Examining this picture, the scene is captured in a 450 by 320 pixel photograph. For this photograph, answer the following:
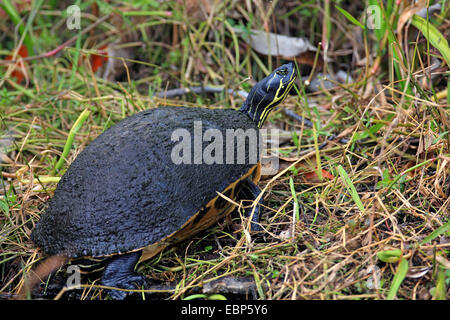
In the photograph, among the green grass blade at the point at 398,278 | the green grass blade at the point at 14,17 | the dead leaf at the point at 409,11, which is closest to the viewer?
the green grass blade at the point at 398,278

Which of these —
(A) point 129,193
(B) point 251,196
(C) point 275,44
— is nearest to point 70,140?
(A) point 129,193

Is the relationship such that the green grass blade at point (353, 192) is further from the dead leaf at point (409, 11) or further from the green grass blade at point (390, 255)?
the dead leaf at point (409, 11)

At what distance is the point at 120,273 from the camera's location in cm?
231

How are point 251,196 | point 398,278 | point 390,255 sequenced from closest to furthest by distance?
point 398,278, point 390,255, point 251,196

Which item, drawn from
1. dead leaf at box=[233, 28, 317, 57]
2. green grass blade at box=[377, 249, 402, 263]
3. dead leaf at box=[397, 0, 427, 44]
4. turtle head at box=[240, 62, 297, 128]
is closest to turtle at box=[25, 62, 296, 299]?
turtle head at box=[240, 62, 297, 128]

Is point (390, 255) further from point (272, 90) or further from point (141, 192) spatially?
point (272, 90)

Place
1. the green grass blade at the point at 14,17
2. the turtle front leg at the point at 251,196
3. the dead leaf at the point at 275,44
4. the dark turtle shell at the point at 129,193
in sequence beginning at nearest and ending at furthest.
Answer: the dark turtle shell at the point at 129,193, the turtle front leg at the point at 251,196, the dead leaf at the point at 275,44, the green grass blade at the point at 14,17

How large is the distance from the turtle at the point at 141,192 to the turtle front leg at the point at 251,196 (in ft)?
0.04

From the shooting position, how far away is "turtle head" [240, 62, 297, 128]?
10.2ft

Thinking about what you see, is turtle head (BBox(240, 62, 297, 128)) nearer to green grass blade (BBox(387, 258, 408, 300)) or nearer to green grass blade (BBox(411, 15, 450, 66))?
green grass blade (BBox(411, 15, 450, 66))

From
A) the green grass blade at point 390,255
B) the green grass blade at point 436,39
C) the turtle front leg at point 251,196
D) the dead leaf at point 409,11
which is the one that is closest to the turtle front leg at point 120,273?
the turtle front leg at point 251,196

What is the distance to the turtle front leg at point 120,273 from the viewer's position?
230 cm

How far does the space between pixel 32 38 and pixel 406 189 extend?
395 cm

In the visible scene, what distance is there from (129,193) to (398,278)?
4.42 feet
